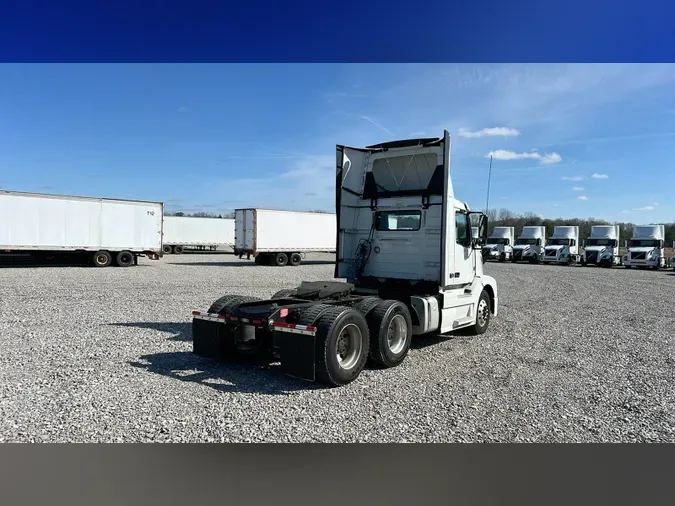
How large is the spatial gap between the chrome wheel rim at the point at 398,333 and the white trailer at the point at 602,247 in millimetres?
34913

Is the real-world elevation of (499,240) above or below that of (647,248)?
above

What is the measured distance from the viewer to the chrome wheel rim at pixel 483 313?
33.2 feet

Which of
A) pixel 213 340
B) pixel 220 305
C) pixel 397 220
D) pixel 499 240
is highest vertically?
pixel 397 220

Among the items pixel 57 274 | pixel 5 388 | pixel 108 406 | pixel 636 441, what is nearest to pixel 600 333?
pixel 636 441

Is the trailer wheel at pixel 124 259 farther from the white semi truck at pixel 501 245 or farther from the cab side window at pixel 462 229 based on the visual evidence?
the white semi truck at pixel 501 245

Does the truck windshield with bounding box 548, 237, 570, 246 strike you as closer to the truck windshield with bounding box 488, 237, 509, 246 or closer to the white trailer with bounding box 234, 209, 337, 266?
the truck windshield with bounding box 488, 237, 509, 246

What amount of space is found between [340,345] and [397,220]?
11.0 ft

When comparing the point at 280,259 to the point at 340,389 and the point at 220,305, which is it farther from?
the point at 340,389

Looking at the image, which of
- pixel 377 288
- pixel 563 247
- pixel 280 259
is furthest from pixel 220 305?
pixel 563 247

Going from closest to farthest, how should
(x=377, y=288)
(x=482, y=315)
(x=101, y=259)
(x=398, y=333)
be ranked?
(x=398, y=333), (x=377, y=288), (x=482, y=315), (x=101, y=259)

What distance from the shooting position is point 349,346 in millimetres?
6785

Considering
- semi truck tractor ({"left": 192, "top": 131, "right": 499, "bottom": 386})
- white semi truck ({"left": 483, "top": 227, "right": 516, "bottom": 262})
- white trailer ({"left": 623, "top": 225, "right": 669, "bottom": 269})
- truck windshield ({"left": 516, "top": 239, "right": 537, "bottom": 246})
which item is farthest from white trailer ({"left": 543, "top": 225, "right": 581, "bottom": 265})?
semi truck tractor ({"left": 192, "top": 131, "right": 499, "bottom": 386})

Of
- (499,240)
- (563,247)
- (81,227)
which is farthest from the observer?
(499,240)

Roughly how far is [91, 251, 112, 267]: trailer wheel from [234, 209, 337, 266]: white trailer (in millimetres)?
7221
